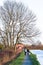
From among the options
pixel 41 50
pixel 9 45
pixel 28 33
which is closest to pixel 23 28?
pixel 28 33

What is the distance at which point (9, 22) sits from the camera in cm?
3597

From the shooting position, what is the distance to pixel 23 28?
3612cm

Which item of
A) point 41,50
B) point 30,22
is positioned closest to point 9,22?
point 30,22

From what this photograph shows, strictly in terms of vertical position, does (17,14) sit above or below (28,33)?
above

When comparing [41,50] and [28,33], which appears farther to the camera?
[41,50]

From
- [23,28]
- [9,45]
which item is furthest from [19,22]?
[9,45]

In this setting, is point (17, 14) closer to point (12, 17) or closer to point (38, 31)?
point (12, 17)

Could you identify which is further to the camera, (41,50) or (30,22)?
(41,50)

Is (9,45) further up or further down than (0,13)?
further down

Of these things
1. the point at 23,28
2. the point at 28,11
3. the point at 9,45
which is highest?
the point at 28,11

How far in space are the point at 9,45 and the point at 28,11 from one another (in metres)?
5.85

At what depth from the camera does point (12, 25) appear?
36.0 metres

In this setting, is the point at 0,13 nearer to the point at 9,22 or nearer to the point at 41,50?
the point at 9,22

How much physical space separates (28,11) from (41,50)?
12144 millimetres
